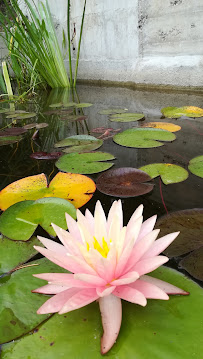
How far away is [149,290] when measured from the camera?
0.40 meters

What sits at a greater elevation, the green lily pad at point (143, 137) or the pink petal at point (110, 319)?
the green lily pad at point (143, 137)

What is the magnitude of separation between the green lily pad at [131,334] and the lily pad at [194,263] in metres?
0.07

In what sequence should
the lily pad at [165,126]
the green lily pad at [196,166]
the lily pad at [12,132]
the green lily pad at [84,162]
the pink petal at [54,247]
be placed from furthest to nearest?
the lily pad at [12,132] → the lily pad at [165,126] → the green lily pad at [84,162] → the green lily pad at [196,166] → the pink petal at [54,247]

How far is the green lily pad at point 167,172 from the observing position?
0.90 meters

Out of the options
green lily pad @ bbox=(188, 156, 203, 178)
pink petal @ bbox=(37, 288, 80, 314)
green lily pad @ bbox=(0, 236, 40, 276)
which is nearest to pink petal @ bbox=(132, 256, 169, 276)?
pink petal @ bbox=(37, 288, 80, 314)

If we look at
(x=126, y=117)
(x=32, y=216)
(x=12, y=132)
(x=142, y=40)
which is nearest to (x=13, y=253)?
(x=32, y=216)

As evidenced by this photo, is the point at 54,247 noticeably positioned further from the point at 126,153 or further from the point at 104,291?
the point at 126,153

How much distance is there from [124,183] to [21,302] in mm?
510

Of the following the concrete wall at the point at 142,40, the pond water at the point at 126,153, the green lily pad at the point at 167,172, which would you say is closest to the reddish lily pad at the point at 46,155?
the pond water at the point at 126,153

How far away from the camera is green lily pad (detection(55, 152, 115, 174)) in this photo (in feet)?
3.40

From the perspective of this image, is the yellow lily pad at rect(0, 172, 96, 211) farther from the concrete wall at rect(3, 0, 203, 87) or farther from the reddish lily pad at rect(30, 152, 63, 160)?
the concrete wall at rect(3, 0, 203, 87)

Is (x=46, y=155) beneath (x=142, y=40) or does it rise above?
beneath

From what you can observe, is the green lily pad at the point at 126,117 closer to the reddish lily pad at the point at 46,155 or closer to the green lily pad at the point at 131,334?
the reddish lily pad at the point at 46,155

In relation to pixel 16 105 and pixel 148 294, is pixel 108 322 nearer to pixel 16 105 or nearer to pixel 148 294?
pixel 148 294
